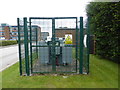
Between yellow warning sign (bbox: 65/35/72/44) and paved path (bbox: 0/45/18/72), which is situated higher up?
yellow warning sign (bbox: 65/35/72/44)

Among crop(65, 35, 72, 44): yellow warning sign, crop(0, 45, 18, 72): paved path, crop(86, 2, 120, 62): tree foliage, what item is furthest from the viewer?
crop(0, 45, 18, 72): paved path

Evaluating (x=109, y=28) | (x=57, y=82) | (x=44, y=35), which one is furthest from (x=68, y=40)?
(x=109, y=28)

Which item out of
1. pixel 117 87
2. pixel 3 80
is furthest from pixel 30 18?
pixel 117 87

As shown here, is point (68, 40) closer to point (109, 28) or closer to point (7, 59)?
point (109, 28)

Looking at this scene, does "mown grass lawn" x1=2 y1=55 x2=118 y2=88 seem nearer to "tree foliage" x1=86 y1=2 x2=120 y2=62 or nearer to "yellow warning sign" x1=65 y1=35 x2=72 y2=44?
"yellow warning sign" x1=65 y1=35 x2=72 y2=44

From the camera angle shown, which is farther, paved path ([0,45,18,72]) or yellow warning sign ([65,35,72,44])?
paved path ([0,45,18,72])

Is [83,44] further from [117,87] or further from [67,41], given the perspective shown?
[117,87]

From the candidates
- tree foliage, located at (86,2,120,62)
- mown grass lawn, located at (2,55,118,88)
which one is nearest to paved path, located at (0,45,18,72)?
mown grass lawn, located at (2,55,118,88)

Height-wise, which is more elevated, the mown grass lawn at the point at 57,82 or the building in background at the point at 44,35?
the building in background at the point at 44,35

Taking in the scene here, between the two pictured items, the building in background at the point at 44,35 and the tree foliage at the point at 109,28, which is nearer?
the building in background at the point at 44,35

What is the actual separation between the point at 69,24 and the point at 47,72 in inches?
75.8

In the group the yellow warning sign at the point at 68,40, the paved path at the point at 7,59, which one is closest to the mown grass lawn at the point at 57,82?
the yellow warning sign at the point at 68,40

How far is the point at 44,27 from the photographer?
381 cm

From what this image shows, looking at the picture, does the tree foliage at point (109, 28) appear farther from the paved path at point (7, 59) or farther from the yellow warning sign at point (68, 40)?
the paved path at point (7, 59)
